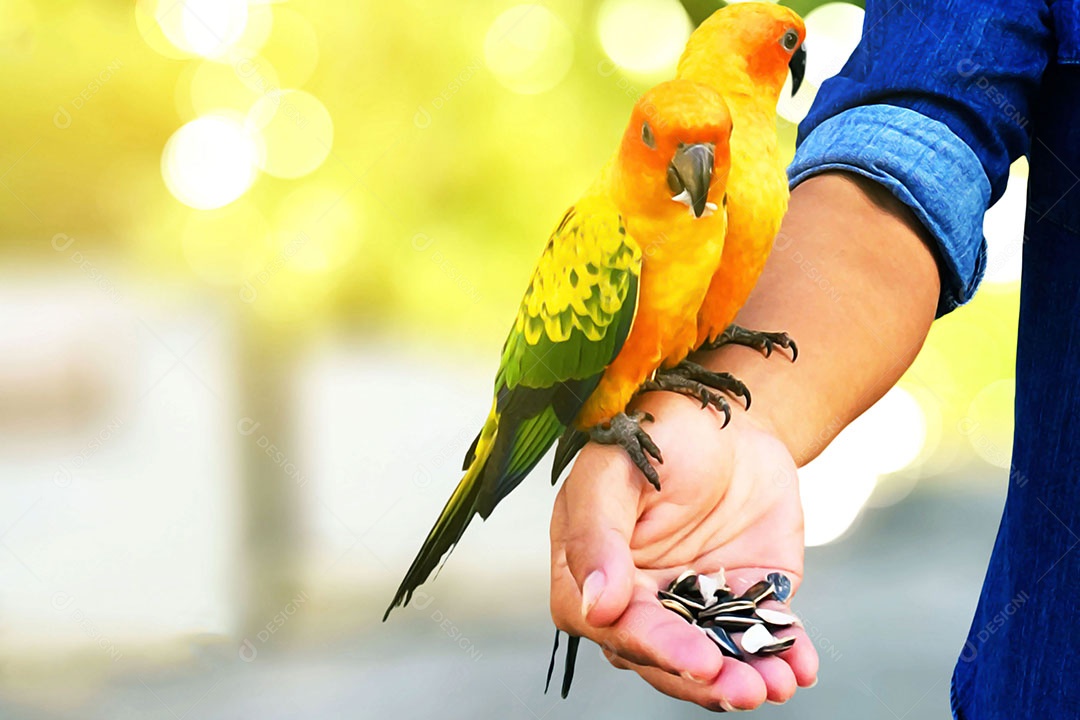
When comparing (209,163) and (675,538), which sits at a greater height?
(209,163)

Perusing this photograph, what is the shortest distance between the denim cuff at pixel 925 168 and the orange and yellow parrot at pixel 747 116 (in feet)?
0.18

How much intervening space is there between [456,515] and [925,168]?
0.41 m

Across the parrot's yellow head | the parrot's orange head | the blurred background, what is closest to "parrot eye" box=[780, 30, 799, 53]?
the parrot's yellow head

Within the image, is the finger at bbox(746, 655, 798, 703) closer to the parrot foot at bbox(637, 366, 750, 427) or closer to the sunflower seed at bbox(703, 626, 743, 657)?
the sunflower seed at bbox(703, 626, 743, 657)

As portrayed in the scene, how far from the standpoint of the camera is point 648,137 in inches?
22.6

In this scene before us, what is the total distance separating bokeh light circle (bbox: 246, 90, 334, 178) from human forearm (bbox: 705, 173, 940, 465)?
100cm

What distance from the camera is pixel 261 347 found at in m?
1.75

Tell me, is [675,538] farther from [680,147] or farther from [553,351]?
[680,147]

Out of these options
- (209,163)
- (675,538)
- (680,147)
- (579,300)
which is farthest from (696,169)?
(209,163)

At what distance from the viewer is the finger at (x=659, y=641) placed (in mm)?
504

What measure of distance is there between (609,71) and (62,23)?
0.84 metres

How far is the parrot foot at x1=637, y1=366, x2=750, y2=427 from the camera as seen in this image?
2.13 ft

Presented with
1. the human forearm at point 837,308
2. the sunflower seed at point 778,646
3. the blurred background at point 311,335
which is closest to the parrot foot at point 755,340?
the human forearm at point 837,308

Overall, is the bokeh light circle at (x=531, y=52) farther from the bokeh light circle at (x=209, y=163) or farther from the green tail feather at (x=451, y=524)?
the green tail feather at (x=451, y=524)
